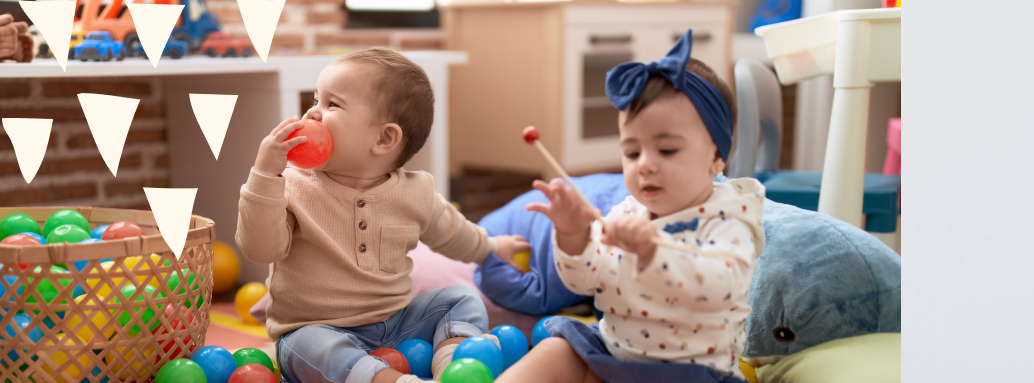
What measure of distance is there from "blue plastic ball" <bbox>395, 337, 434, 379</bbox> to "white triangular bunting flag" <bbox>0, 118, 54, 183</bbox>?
1.79ft

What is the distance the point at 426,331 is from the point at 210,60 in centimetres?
77

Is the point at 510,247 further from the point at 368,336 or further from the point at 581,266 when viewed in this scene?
the point at 581,266

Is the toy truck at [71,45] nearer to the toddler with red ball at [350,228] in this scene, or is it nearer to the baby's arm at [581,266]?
the toddler with red ball at [350,228]

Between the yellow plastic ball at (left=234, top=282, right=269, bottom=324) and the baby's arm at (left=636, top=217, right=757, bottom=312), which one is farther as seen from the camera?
the yellow plastic ball at (left=234, top=282, right=269, bottom=324)

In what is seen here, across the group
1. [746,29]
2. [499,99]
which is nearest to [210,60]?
[499,99]

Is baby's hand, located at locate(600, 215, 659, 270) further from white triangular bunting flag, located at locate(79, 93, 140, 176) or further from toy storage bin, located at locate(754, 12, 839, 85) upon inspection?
toy storage bin, located at locate(754, 12, 839, 85)

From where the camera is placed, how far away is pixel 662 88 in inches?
36.8

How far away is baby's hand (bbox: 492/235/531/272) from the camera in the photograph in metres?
1.48

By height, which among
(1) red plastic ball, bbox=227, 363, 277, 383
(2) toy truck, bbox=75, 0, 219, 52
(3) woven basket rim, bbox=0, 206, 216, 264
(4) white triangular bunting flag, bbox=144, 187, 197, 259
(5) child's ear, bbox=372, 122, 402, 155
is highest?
(2) toy truck, bbox=75, 0, 219, 52

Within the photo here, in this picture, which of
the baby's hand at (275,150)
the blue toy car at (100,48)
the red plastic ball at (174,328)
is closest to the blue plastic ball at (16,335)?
the red plastic ball at (174,328)

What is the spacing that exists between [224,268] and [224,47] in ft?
1.59

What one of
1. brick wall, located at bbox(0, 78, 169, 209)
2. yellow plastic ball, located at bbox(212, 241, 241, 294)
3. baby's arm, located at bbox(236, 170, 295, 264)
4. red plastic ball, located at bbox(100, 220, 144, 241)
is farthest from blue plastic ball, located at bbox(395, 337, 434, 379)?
brick wall, located at bbox(0, 78, 169, 209)

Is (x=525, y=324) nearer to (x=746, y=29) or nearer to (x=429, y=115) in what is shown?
(x=429, y=115)

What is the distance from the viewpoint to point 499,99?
274 cm
